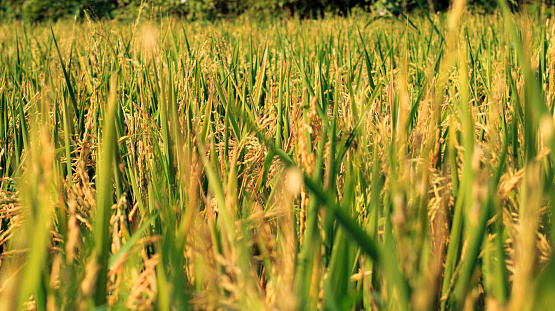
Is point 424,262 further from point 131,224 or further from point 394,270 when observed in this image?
point 131,224

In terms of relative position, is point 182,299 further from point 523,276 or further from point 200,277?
point 523,276

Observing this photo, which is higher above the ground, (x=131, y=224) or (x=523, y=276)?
(x=523, y=276)

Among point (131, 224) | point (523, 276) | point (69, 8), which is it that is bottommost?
point (131, 224)

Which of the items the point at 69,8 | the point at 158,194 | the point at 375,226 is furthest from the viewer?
the point at 69,8

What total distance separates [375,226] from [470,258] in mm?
131

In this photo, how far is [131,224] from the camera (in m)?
0.79

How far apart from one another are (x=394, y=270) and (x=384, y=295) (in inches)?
7.1

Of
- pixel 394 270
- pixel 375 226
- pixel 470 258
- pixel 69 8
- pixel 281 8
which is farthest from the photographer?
pixel 69 8

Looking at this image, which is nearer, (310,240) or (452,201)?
(310,240)

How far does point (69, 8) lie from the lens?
8680 mm

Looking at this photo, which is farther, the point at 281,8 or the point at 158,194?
the point at 281,8

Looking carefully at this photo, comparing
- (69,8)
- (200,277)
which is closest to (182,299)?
(200,277)

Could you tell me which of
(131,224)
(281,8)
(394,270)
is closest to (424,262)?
(394,270)

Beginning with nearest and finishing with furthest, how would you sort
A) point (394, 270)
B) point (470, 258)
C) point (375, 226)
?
point (394, 270), point (470, 258), point (375, 226)
